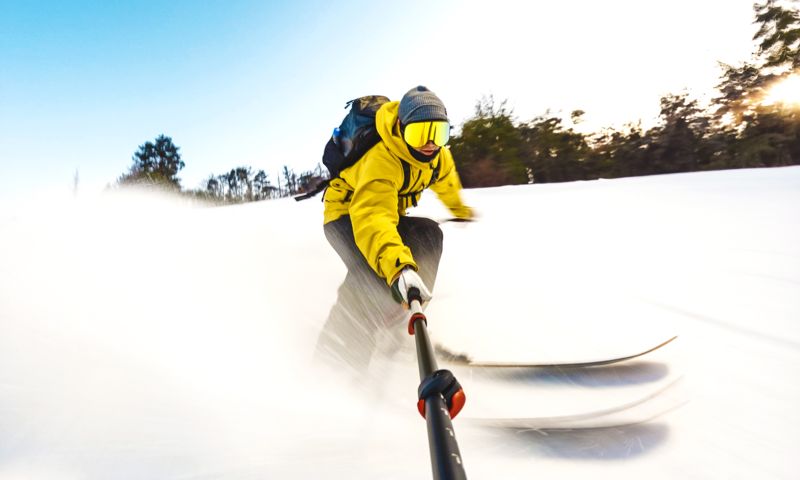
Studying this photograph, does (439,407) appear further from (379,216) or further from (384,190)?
(384,190)

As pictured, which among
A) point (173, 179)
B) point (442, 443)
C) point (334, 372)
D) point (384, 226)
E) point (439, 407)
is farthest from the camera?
point (173, 179)

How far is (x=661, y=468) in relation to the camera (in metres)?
1.23

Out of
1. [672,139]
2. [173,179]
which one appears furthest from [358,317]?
[173,179]

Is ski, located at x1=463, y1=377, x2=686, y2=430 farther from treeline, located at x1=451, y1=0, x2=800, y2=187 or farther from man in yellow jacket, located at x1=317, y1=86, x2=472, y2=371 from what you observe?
treeline, located at x1=451, y1=0, x2=800, y2=187

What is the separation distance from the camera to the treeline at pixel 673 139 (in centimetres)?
1363

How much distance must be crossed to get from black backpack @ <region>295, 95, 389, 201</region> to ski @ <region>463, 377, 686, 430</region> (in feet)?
4.80

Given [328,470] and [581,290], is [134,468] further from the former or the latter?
[581,290]

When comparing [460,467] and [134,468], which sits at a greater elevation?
[460,467]

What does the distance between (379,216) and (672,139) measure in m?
18.5

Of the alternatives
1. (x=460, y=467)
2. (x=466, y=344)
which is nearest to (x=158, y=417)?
(x=460, y=467)

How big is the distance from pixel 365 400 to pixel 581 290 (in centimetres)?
202

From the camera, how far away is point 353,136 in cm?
210

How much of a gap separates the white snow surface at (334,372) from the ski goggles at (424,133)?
4.14ft

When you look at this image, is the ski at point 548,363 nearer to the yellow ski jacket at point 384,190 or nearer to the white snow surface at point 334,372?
the white snow surface at point 334,372
